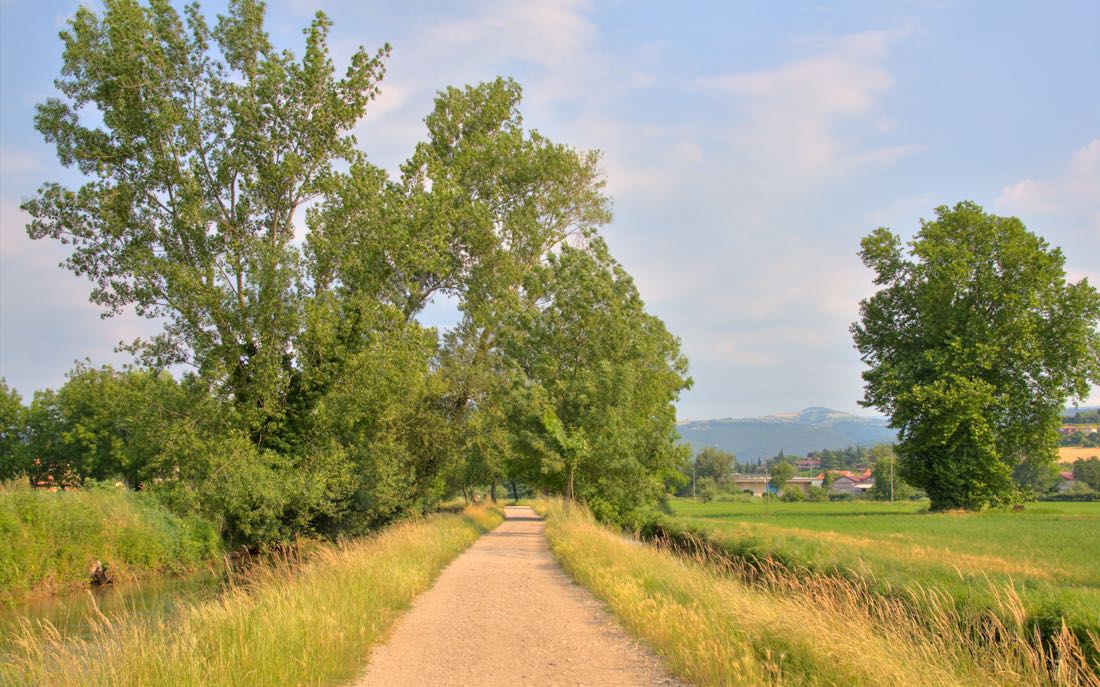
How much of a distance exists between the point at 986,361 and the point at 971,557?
28.4 m

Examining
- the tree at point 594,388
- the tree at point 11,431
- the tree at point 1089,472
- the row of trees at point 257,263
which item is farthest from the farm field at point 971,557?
the tree at point 1089,472

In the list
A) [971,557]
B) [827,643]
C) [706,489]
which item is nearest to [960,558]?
[971,557]

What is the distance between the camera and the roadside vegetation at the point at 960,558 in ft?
→ 28.3

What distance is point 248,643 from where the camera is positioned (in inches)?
288

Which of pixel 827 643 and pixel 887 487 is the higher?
pixel 827 643

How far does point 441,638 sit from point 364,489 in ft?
57.7

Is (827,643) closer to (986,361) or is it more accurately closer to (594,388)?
(594,388)

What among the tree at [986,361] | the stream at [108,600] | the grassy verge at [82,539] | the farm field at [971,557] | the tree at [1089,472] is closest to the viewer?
the farm field at [971,557]

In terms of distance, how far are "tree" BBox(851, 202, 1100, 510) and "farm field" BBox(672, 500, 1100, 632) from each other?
639 cm

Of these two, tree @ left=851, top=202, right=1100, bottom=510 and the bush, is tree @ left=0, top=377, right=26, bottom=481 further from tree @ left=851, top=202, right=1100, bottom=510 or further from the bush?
the bush

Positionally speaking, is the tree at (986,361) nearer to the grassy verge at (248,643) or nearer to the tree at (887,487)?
the grassy verge at (248,643)

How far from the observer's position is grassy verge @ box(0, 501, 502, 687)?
6117 mm

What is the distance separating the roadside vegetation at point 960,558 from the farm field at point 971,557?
23 mm

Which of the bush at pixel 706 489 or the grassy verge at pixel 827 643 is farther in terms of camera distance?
the bush at pixel 706 489
